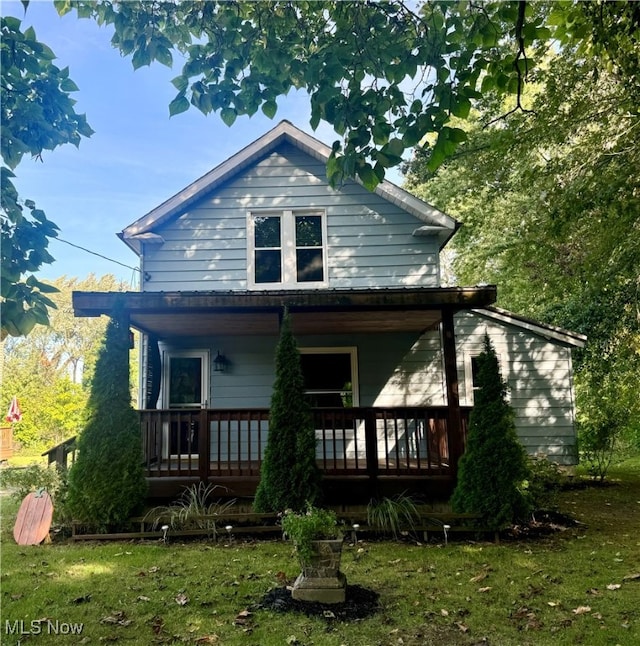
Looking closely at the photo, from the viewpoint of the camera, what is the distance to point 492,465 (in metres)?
6.52

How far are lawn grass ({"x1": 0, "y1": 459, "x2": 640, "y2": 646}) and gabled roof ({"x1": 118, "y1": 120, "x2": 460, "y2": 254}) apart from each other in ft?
18.9

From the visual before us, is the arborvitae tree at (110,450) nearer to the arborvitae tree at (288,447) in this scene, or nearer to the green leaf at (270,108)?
the arborvitae tree at (288,447)

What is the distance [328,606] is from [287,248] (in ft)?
22.7

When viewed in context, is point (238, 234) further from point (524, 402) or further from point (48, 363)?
point (48, 363)

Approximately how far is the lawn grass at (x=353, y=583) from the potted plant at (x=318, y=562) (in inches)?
12.8

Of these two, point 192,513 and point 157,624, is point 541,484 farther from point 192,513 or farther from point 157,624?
point 157,624

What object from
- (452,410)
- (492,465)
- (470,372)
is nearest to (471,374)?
(470,372)

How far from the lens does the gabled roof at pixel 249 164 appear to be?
9.52 metres

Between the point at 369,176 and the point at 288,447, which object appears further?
the point at 288,447

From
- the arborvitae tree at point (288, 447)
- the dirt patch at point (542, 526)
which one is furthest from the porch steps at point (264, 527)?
the dirt patch at point (542, 526)

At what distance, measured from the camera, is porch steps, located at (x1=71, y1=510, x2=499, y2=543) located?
653cm

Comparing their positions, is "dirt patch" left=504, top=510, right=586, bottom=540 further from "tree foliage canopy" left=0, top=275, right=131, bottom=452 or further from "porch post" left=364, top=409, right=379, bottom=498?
"tree foliage canopy" left=0, top=275, right=131, bottom=452

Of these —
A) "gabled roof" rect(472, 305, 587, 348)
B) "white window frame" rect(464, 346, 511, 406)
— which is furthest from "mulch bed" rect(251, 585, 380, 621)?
"gabled roof" rect(472, 305, 587, 348)

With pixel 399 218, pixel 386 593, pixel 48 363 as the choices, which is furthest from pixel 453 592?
pixel 48 363
